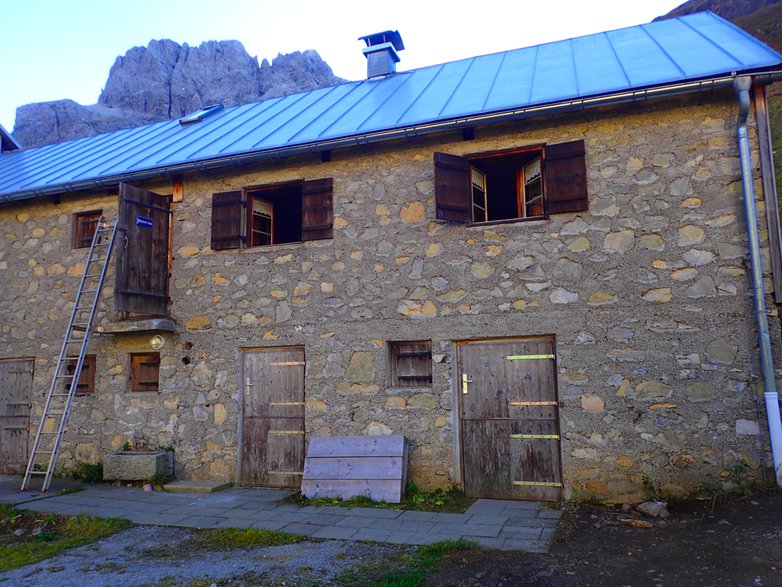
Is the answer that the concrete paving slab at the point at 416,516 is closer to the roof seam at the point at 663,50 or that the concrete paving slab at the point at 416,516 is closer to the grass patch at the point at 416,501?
the grass patch at the point at 416,501

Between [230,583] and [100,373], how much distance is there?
5.35m

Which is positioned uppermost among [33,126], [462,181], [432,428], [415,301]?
[33,126]

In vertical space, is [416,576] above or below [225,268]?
below

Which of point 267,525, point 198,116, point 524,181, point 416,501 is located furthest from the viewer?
point 198,116

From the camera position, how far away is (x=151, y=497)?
7.04 meters

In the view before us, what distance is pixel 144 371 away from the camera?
8.41 m

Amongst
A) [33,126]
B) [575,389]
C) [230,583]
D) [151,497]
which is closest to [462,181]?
[575,389]

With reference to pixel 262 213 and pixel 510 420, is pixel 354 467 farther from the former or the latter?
pixel 262 213

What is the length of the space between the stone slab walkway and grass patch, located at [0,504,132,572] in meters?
0.23

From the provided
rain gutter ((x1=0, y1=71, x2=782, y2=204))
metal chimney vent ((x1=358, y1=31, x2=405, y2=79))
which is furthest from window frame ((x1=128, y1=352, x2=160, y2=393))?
metal chimney vent ((x1=358, y1=31, x2=405, y2=79))

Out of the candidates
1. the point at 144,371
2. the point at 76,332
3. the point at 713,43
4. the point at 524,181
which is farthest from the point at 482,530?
the point at 76,332

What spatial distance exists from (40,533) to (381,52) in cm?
943

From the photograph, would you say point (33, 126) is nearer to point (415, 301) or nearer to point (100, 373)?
point (100, 373)

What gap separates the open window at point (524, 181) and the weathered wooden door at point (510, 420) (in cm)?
154
